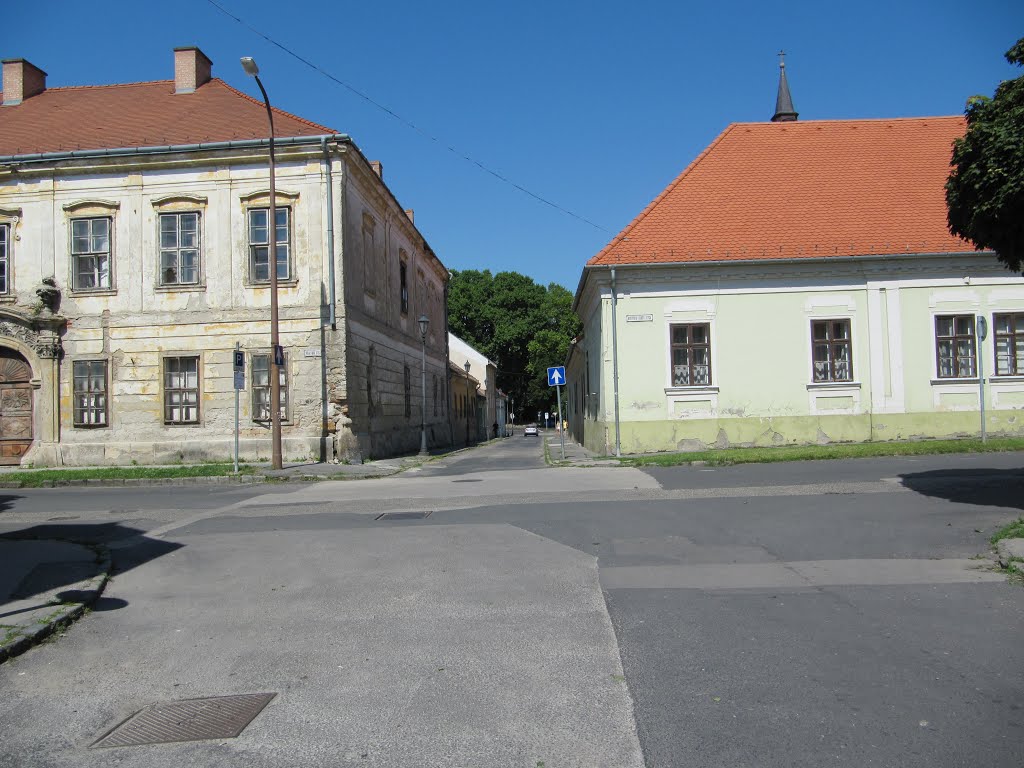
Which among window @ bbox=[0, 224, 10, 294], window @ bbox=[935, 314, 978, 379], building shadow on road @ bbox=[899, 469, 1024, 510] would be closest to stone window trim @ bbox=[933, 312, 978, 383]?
window @ bbox=[935, 314, 978, 379]

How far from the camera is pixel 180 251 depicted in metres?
22.2

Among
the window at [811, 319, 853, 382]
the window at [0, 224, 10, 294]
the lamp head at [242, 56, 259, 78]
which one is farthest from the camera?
the window at [0, 224, 10, 294]

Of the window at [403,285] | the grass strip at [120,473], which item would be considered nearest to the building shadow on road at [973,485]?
the grass strip at [120,473]

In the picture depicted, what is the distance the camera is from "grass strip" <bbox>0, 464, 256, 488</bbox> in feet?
60.1

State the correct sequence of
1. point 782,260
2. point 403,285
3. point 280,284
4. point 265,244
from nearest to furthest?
1. point 782,260
2. point 280,284
3. point 265,244
4. point 403,285

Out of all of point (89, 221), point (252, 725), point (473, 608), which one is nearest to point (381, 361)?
point (89, 221)

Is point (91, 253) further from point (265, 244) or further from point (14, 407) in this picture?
point (265, 244)

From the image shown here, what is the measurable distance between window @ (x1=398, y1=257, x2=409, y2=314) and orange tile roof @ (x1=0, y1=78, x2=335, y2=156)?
794 cm

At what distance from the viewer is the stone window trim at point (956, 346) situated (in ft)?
71.9

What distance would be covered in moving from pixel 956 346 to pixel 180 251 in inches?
872

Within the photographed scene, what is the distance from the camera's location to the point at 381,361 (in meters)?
26.0

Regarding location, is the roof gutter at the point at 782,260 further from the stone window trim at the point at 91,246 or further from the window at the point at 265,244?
the stone window trim at the point at 91,246

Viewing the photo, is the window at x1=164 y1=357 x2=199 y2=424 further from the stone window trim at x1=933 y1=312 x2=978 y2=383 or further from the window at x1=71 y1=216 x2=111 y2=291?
the stone window trim at x1=933 y1=312 x2=978 y2=383

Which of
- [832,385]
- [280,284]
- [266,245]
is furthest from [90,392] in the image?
[832,385]
